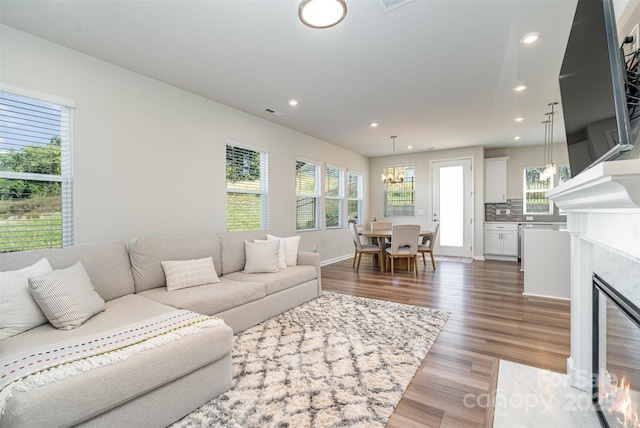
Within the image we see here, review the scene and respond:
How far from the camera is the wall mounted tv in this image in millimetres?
1110

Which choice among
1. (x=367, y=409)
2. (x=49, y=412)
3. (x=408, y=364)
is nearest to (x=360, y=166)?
(x=408, y=364)

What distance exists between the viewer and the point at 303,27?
7.64ft

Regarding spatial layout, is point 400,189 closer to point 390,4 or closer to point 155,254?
point 390,4

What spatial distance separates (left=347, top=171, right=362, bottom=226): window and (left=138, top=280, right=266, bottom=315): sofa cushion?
180 inches

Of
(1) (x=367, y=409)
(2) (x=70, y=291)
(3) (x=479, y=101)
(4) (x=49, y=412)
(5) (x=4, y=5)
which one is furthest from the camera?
(3) (x=479, y=101)

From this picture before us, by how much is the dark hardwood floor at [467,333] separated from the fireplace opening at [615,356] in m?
0.54

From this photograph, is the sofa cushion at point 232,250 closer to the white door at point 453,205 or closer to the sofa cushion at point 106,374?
the sofa cushion at point 106,374

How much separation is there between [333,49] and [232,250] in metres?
2.38

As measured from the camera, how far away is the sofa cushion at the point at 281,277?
3.10m

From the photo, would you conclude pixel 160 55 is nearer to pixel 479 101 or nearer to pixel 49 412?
pixel 49 412

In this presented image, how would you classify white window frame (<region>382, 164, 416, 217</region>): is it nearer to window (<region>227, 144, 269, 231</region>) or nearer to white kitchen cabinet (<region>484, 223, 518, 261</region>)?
white kitchen cabinet (<region>484, 223, 518, 261</region>)

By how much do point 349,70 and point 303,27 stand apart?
0.84 m

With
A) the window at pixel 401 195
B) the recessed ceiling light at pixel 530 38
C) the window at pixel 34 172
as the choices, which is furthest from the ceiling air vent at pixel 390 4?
the window at pixel 401 195

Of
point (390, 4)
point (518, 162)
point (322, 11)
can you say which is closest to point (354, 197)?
point (518, 162)
